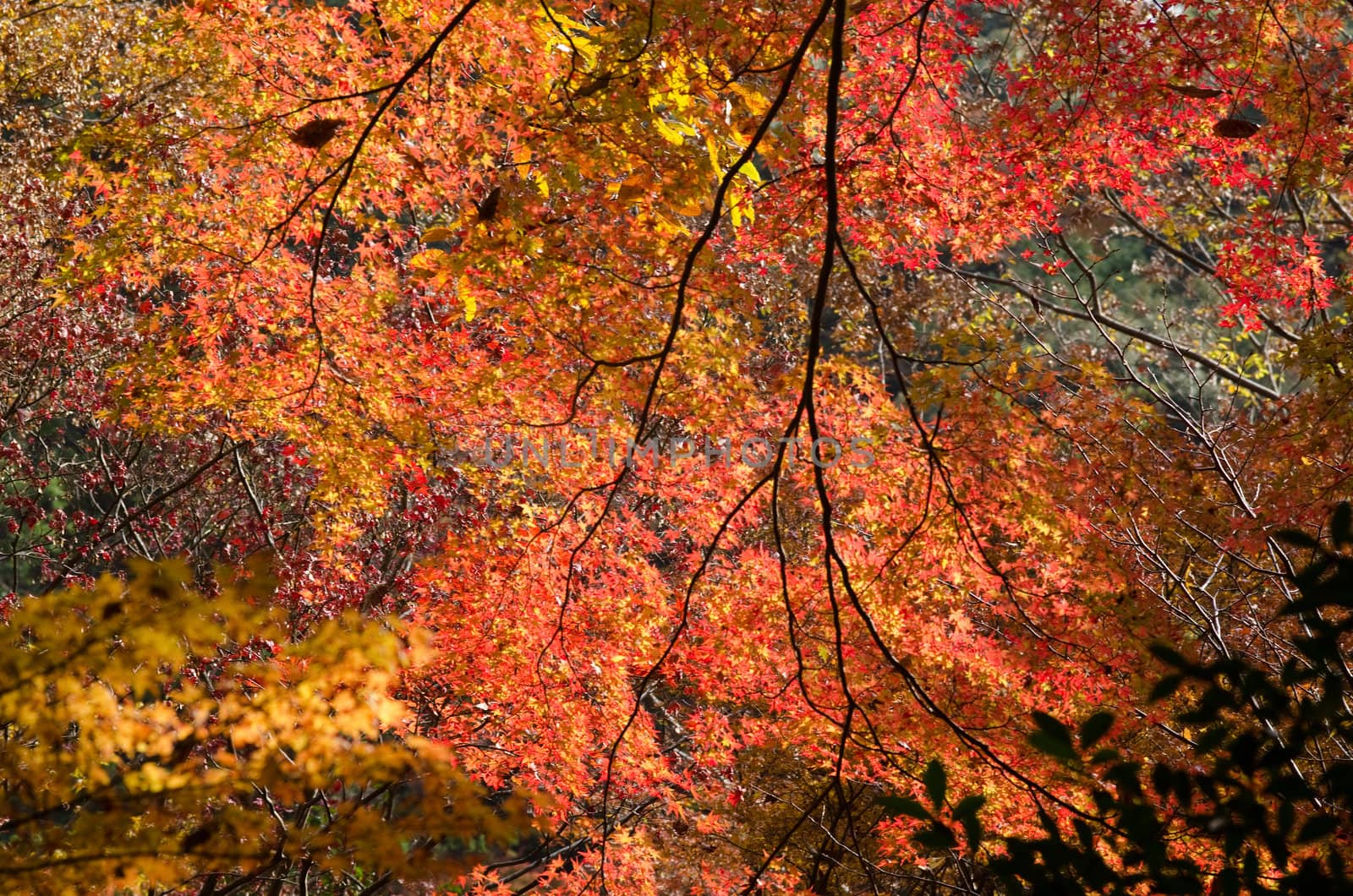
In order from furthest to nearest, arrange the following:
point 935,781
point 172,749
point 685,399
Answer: point 685,399 → point 935,781 → point 172,749

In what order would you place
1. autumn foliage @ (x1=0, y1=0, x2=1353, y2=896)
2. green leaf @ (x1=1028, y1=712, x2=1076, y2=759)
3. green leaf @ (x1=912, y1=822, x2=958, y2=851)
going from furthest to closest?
autumn foliage @ (x1=0, y1=0, x2=1353, y2=896), green leaf @ (x1=912, y1=822, x2=958, y2=851), green leaf @ (x1=1028, y1=712, x2=1076, y2=759)

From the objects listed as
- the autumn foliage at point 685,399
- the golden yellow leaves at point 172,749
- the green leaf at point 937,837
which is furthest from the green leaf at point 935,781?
the autumn foliage at point 685,399

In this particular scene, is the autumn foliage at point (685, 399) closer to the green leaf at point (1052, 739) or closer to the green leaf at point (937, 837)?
the green leaf at point (937, 837)

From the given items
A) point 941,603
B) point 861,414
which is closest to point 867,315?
point 861,414

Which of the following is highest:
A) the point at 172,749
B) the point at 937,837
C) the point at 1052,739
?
the point at 1052,739

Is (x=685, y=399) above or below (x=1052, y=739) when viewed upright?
below

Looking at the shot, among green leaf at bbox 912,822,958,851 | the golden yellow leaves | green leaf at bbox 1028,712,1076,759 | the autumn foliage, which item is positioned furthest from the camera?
the autumn foliage

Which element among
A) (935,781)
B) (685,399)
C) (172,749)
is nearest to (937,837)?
(935,781)

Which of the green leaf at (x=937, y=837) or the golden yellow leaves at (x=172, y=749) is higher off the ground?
the green leaf at (x=937, y=837)

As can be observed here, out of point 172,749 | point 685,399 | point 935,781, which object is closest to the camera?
point 172,749

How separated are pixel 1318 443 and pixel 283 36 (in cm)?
605

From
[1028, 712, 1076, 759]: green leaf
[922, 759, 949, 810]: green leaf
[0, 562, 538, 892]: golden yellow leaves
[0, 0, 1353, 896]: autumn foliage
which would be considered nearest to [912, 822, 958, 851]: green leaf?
[922, 759, 949, 810]: green leaf

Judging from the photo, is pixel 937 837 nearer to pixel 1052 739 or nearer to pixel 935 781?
pixel 935 781

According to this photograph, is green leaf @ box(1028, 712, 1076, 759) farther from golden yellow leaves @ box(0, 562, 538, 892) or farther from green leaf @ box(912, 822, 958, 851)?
golden yellow leaves @ box(0, 562, 538, 892)
